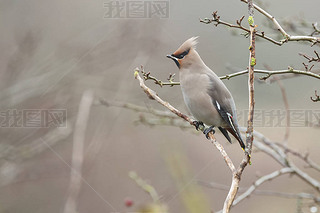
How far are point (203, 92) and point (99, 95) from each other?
2756 millimetres

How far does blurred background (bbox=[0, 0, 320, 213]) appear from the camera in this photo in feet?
15.3

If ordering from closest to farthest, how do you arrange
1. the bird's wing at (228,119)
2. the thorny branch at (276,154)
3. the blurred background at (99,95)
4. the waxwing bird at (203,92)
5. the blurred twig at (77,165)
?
the blurred twig at (77,165) → the thorny branch at (276,154) → the bird's wing at (228,119) → the waxwing bird at (203,92) → the blurred background at (99,95)

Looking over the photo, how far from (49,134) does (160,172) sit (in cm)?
353

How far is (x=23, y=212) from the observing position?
252 inches

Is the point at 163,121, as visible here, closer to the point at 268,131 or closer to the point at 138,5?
the point at 138,5

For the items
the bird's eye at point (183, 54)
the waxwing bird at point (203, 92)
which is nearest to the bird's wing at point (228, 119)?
the waxwing bird at point (203, 92)

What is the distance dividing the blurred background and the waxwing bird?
313 millimetres

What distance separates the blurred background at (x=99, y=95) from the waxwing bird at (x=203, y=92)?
313 mm

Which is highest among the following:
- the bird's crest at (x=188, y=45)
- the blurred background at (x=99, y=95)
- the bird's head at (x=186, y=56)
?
the bird's crest at (x=188, y=45)

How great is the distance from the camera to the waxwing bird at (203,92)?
4.49 metres

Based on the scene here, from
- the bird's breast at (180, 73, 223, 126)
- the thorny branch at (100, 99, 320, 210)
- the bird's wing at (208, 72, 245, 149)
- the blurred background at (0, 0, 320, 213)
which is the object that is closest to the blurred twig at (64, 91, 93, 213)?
the blurred background at (0, 0, 320, 213)

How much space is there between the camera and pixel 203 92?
452 centimetres

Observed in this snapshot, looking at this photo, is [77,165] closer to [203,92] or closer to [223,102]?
[203,92]

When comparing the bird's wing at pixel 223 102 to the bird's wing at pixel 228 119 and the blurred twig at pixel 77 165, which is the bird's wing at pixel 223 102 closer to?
the bird's wing at pixel 228 119
